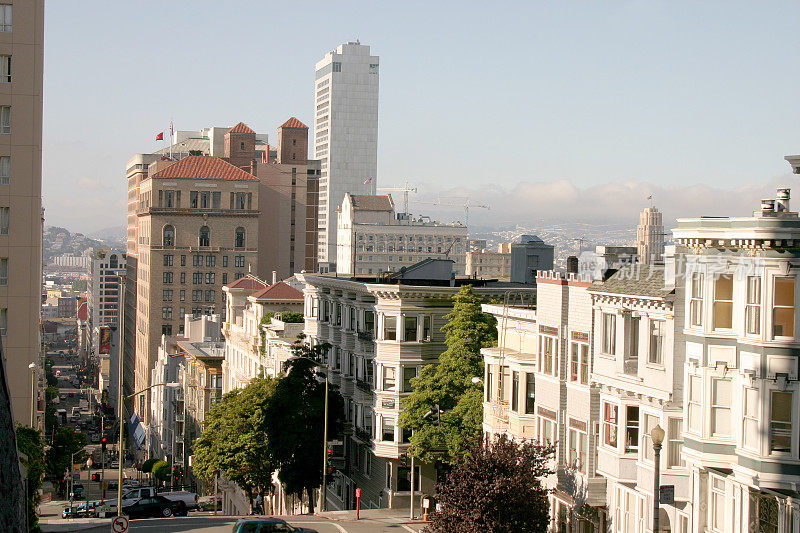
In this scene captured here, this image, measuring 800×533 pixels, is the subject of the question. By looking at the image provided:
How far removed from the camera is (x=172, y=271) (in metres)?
169

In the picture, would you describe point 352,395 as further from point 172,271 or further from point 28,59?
point 172,271

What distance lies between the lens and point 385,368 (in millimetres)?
60344

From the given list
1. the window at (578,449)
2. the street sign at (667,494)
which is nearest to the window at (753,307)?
the street sign at (667,494)

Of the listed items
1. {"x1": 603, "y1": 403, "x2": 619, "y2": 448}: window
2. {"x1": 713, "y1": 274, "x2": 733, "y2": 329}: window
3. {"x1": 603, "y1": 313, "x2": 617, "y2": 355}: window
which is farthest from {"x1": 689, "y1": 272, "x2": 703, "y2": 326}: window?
{"x1": 603, "y1": 403, "x2": 619, "y2": 448}: window

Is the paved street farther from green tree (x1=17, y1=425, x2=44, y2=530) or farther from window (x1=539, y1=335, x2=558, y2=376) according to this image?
window (x1=539, y1=335, x2=558, y2=376)

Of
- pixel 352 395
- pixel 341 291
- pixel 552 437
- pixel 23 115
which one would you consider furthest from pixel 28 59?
pixel 552 437

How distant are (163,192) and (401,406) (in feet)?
383

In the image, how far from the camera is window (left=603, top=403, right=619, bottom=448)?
115ft

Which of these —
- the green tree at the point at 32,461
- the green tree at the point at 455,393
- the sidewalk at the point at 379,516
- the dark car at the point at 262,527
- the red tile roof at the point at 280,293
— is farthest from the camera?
the red tile roof at the point at 280,293

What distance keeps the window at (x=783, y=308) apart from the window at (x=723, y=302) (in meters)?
1.56

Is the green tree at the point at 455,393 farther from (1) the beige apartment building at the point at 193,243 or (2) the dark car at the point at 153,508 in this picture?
(1) the beige apartment building at the point at 193,243

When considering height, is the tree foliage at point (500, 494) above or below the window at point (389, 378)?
below

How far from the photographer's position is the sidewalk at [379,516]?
54.6m

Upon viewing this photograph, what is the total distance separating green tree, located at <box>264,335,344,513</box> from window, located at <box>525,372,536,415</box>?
74.7 feet
